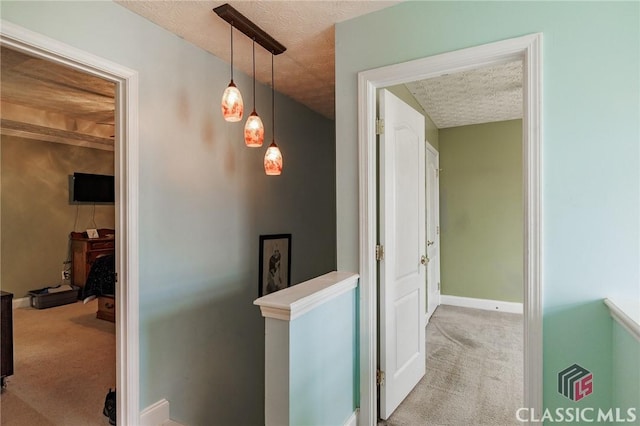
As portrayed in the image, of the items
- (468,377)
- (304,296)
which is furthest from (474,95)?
(304,296)

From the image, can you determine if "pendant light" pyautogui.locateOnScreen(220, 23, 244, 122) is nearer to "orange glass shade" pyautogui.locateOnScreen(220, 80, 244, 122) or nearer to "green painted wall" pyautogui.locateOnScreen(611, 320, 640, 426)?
"orange glass shade" pyautogui.locateOnScreen(220, 80, 244, 122)

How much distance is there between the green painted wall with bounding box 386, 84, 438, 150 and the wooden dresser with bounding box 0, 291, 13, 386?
3.46 meters

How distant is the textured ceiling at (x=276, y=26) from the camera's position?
1.81m

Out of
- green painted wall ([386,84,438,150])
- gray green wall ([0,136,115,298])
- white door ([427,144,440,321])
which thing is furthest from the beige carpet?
white door ([427,144,440,321])

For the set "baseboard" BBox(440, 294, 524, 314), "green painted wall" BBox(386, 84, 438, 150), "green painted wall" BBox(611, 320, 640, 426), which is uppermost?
"green painted wall" BBox(386, 84, 438, 150)

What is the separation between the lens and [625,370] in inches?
50.3

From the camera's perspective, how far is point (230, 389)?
2.64 m

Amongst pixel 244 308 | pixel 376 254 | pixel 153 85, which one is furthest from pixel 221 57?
pixel 244 308

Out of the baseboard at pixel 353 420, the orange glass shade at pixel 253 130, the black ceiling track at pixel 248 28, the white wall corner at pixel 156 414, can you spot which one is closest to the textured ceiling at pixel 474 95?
the black ceiling track at pixel 248 28

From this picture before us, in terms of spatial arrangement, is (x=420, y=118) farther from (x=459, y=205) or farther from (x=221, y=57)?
(x=459, y=205)

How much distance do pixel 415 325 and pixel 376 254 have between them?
0.83 metres

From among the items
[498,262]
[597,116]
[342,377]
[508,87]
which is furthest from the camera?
[498,262]

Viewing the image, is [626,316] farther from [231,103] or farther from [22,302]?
[22,302]

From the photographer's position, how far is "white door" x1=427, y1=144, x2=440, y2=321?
400 cm
